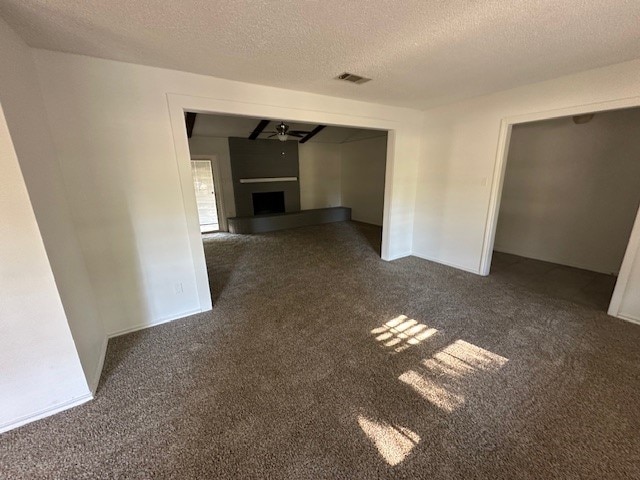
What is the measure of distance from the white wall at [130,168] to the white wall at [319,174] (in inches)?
193

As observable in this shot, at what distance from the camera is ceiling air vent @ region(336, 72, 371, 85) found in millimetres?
2399

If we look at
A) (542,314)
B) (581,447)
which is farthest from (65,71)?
(542,314)

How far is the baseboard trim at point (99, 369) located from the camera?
1.70 m

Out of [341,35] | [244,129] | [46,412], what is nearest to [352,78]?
[341,35]

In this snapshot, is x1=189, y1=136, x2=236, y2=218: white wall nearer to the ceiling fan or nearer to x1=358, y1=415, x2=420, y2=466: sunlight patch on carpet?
the ceiling fan

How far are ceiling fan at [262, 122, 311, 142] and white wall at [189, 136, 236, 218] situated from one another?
1.24 m

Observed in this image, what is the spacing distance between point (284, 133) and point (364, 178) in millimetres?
2936

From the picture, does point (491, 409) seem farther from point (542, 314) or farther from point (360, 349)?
point (542, 314)

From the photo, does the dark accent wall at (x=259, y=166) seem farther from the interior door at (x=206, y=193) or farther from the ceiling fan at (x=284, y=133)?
the interior door at (x=206, y=193)

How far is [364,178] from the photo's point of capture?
736 centimetres

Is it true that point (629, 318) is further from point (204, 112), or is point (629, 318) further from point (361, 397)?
point (204, 112)

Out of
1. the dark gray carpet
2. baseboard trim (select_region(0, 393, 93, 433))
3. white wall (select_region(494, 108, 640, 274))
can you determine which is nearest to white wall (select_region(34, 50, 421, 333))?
the dark gray carpet

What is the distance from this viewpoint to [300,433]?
1.41 m

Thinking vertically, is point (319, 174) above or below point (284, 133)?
below
